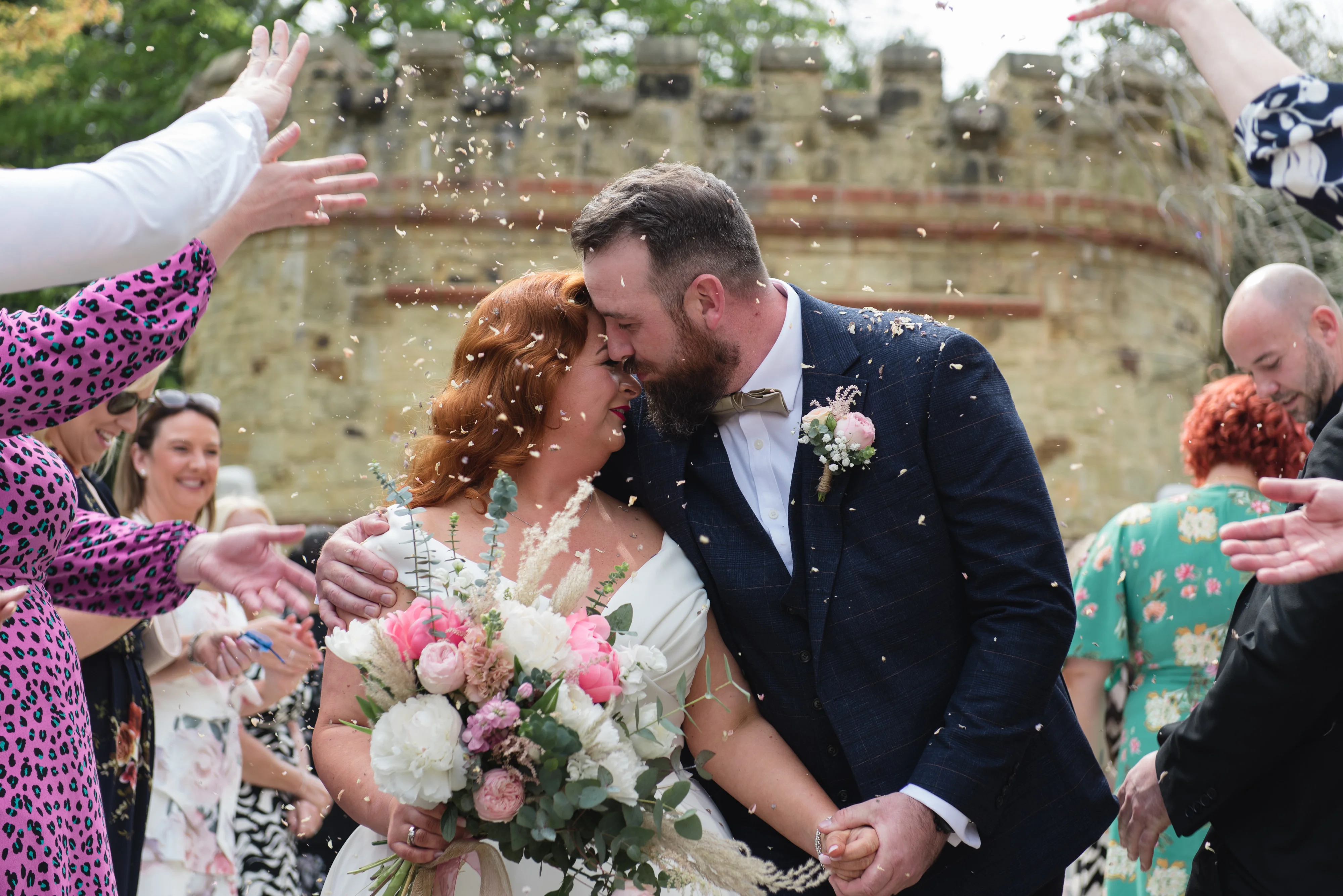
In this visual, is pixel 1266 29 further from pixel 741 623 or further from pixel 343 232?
pixel 741 623

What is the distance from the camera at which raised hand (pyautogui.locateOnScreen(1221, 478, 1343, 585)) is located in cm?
224

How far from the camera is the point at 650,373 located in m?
3.29

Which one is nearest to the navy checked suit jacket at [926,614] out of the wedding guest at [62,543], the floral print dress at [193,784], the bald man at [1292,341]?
the wedding guest at [62,543]

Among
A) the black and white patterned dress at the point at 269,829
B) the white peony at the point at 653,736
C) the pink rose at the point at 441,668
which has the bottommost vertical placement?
the black and white patterned dress at the point at 269,829

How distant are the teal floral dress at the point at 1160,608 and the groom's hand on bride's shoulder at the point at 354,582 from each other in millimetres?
2999

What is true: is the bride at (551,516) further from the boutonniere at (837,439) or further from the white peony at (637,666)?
the boutonniere at (837,439)

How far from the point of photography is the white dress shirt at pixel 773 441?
3.22 m

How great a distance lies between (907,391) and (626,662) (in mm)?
1012

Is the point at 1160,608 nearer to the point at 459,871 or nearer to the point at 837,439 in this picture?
the point at 837,439

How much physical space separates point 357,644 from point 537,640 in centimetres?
38

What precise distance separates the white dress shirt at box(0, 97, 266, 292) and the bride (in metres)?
1.14

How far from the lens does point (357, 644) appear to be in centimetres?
260

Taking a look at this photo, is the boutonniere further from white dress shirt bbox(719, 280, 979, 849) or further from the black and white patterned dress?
the black and white patterned dress

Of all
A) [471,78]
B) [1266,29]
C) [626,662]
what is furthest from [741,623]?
[1266,29]
